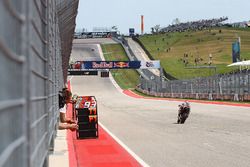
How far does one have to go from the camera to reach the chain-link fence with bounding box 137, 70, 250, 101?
4069cm

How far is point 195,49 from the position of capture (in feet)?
443

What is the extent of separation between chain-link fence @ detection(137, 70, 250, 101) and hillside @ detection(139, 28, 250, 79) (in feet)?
78.5

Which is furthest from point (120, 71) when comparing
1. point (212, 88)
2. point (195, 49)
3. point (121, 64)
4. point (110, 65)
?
point (212, 88)

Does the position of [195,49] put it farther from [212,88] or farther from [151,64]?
[212,88]

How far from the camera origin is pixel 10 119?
2336 mm

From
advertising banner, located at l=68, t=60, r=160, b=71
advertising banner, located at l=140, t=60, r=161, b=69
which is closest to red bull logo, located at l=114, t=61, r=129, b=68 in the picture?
advertising banner, located at l=68, t=60, r=160, b=71

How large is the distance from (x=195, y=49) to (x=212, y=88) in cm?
8640

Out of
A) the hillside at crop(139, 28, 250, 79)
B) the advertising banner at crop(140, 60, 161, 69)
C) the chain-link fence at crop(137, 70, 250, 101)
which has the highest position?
the hillside at crop(139, 28, 250, 79)

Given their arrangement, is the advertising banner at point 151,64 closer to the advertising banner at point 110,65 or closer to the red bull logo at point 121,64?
the advertising banner at point 110,65

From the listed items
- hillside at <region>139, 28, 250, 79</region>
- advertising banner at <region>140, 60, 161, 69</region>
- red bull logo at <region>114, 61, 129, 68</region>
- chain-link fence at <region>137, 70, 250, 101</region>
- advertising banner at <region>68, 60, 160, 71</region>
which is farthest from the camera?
hillside at <region>139, 28, 250, 79</region>

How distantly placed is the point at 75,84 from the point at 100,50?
41730 millimetres

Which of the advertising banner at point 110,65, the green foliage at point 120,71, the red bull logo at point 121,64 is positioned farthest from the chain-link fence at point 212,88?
the green foliage at point 120,71

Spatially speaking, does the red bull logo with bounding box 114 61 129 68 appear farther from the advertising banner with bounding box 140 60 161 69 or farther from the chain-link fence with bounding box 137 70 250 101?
the chain-link fence with bounding box 137 70 250 101

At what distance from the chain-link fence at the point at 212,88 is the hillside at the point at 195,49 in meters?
23.9
